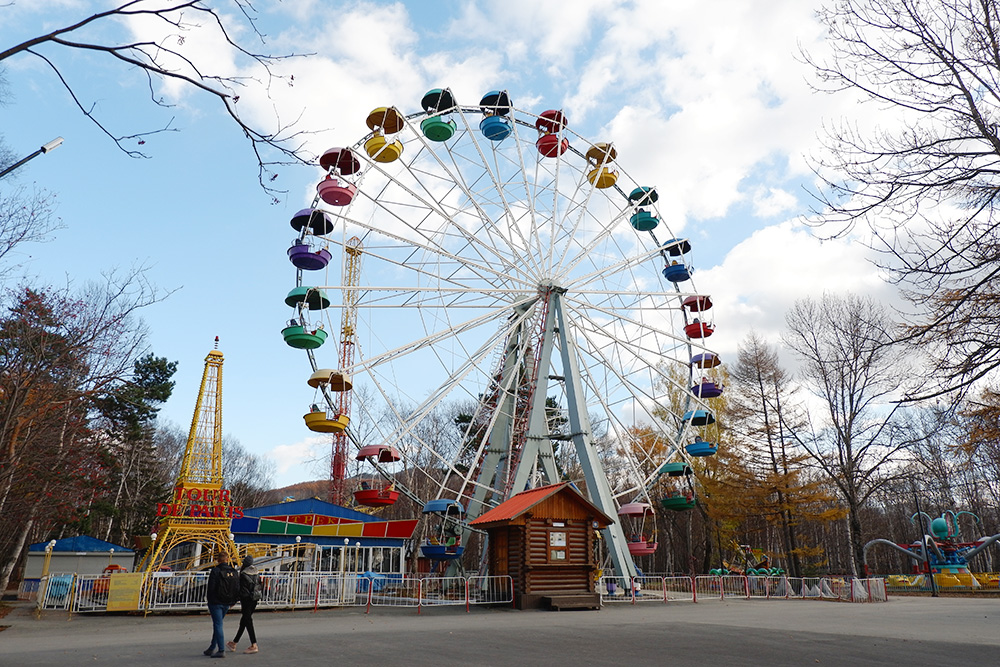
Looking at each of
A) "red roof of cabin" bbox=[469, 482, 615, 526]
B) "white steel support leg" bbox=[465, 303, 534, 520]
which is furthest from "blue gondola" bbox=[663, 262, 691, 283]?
"red roof of cabin" bbox=[469, 482, 615, 526]

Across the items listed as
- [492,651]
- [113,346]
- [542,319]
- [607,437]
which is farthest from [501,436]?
[607,437]

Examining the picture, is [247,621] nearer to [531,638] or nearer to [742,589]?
[531,638]

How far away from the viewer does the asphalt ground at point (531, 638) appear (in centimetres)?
830

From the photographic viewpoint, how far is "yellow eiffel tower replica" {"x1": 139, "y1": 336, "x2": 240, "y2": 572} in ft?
63.0

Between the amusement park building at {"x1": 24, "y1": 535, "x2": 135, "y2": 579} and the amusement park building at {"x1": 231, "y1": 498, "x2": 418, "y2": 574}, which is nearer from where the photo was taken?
the amusement park building at {"x1": 231, "y1": 498, "x2": 418, "y2": 574}

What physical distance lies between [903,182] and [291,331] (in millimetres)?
15982

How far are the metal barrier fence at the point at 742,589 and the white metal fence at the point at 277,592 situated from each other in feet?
13.2

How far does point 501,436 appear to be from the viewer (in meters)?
24.3

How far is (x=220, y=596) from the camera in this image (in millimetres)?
8938

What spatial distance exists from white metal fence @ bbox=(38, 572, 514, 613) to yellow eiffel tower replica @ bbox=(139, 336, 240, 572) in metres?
1.75

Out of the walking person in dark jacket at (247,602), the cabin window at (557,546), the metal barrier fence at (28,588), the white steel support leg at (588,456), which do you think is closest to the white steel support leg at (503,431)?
the white steel support leg at (588,456)

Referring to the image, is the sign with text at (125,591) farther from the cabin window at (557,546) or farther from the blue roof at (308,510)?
the blue roof at (308,510)

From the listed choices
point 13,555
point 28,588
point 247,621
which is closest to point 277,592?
point 247,621

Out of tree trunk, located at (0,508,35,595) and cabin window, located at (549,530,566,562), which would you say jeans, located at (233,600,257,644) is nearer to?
cabin window, located at (549,530,566,562)
